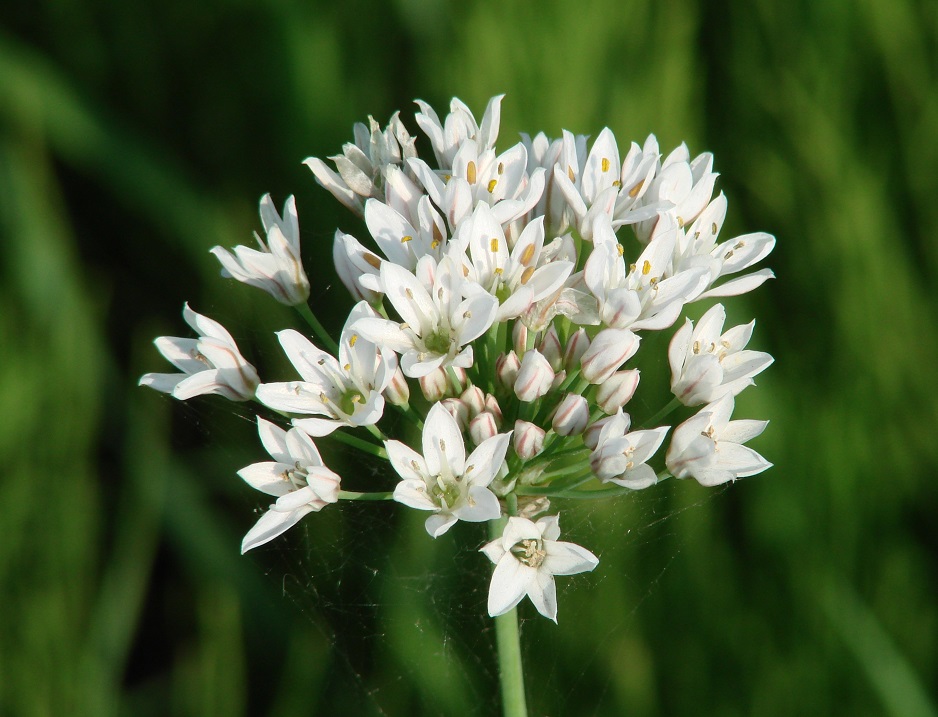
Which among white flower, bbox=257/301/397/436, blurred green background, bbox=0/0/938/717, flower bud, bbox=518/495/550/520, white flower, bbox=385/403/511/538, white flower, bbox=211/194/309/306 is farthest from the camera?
blurred green background, bbox=0/0/938/717

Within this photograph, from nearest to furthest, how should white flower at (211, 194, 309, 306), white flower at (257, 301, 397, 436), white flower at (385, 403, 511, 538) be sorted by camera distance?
1. white flower at (385, 403, 511, 538)
2. white flower at (257, 301, 397, 436)
3. white flower at (211, 194, 309, 306)

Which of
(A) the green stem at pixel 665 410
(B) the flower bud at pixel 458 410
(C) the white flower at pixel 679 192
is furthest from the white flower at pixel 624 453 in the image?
(C) the white flower at pixel 679 192

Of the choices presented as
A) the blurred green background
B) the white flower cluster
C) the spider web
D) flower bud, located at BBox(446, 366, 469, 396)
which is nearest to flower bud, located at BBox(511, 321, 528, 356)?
the white flower cluster

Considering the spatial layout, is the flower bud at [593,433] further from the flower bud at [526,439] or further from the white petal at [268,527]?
the white petal at [268,527]

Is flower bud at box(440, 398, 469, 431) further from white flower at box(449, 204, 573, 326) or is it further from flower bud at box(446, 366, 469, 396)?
white flower at box(449, 204, 573, 326)

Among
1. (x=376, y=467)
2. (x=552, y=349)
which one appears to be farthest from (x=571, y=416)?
(x=376, y=467)

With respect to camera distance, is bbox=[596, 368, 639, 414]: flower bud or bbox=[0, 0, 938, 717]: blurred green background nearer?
bbox=[596, 368, 639, 414]: flower bud

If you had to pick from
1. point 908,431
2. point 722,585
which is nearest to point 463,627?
point 722,585
